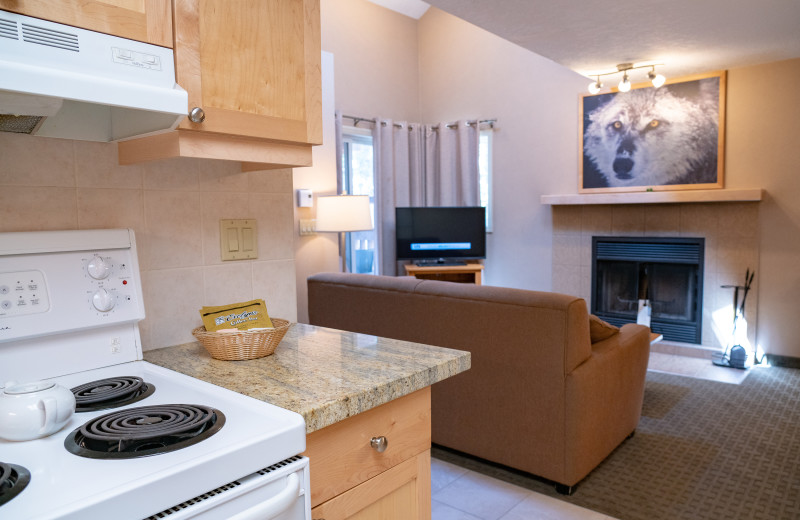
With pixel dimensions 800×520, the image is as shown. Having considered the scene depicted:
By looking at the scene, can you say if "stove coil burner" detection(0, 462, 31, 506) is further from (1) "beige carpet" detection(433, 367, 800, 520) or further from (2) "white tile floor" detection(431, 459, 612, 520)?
(1) "beige carpet" detection(433, 367, 800, 520)

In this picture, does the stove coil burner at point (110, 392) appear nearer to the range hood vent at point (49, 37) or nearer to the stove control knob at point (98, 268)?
the stove control knob at point (98, 268)

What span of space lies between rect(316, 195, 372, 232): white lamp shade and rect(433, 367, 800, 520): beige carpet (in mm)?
2125

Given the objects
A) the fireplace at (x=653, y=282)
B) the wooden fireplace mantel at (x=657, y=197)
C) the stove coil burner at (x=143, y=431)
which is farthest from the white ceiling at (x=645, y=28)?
the stove coil burner at (x=143, y=431)

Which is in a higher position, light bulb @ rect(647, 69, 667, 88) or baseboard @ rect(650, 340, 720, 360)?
light bulb @ rect(647, 69, 667, 88)

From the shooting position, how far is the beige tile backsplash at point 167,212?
115 cm

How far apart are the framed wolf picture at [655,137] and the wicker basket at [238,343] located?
4.39m

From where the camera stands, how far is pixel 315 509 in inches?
40.1

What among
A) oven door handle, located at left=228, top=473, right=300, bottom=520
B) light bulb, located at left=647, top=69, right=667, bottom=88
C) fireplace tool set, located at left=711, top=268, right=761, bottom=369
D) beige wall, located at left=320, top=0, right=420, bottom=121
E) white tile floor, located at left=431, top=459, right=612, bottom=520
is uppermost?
beige wall, located at left=320, top=0, right=420, bottom=121

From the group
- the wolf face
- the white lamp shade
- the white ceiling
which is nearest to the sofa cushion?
the white ceiling

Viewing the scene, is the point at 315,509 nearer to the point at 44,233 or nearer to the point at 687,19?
the point at 44,233

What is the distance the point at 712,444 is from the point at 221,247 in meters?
2.65

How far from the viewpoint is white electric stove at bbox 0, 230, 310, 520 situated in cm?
71

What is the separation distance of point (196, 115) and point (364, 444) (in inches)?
29.0

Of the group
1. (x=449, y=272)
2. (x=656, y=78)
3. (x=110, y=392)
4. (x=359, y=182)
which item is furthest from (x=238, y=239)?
(x=359, y=182)
